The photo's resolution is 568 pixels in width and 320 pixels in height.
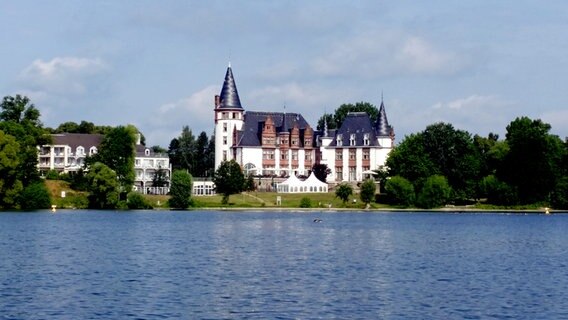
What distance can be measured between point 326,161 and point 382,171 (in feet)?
53.9

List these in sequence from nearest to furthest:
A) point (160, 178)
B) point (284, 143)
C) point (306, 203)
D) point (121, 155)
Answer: point (306, 203) → point (121, 155) → point (160, 178) → point (284, 143)

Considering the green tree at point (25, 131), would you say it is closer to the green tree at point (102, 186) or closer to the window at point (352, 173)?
the green tree at point (102, 186)

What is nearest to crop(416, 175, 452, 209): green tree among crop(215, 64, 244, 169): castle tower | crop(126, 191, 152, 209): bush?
crop(126, 191, 152, 209): bush

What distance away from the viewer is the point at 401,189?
121250mm

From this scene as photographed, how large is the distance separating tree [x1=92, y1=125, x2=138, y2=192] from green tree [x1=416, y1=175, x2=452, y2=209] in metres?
37.3

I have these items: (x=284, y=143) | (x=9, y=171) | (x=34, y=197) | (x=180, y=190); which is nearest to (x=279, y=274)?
(x=9, y=171)

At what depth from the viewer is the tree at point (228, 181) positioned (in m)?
122

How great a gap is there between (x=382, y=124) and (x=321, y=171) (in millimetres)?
12324

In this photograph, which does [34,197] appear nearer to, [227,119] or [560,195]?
[227,119]

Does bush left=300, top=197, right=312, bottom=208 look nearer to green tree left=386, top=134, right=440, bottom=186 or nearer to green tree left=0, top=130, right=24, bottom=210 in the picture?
green tree left=386, top=134, right=440, bottom=186

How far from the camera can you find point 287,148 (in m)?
150

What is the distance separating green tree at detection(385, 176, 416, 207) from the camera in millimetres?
121269

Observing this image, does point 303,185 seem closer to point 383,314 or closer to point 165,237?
point 165,237

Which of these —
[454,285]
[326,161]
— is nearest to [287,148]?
[326,161]
